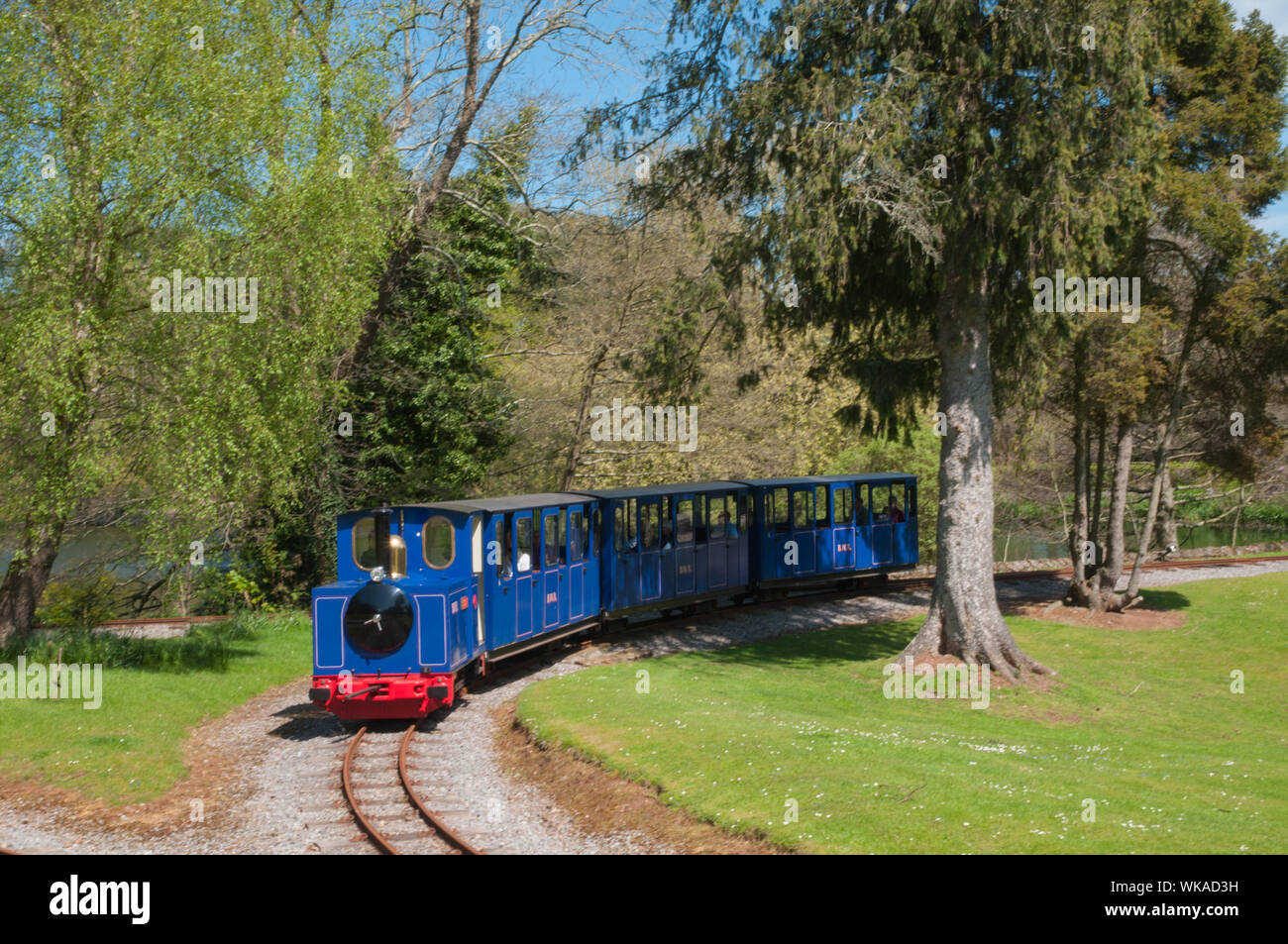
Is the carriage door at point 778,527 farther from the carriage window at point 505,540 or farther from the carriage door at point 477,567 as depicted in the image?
the carriage door at point 477,567

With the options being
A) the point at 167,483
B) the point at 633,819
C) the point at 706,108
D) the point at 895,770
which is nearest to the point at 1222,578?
the point at 706,108

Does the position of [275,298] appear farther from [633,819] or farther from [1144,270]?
[1144,270]

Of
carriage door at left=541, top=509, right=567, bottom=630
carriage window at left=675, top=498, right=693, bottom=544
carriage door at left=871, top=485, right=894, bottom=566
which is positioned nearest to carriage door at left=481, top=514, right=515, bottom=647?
carriage door at left=541, top=509, right=567, bottom=630

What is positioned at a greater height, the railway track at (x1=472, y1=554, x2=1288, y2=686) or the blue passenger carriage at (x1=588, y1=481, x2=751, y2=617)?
the blue passenger carriage at (x1=588, y1=481, x2=751, y2=617)

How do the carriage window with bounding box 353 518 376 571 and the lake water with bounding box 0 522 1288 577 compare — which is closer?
the carriage window with bounding box 353 518 376 571

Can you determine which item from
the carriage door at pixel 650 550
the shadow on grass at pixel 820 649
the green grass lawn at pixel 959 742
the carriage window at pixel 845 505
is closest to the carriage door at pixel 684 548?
the carriage door at pixel 650 550

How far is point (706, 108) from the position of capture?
1930 centimetres

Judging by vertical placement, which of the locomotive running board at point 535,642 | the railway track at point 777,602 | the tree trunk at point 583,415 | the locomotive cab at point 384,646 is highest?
the tree trunk at point 583,415

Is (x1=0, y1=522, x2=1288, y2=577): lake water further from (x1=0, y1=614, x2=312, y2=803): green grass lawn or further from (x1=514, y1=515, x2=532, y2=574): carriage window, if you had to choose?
(x1=514, y1=515, x2=532, y2=574): carriage window

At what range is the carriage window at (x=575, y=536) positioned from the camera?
19.8m

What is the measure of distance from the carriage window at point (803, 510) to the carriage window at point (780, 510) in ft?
0.72

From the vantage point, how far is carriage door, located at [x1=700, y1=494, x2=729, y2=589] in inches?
952

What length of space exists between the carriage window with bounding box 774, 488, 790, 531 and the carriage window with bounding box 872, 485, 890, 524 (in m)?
3.23

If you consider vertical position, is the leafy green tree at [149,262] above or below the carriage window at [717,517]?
above
